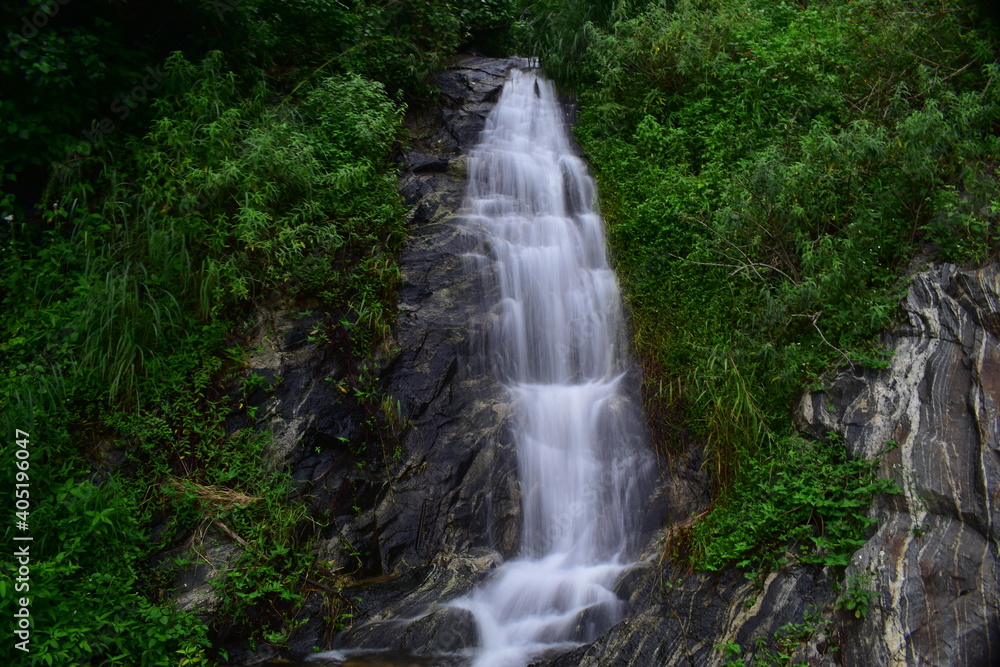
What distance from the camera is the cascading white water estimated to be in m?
4.79

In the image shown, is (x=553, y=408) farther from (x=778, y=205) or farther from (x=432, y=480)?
(x=778, y=205)

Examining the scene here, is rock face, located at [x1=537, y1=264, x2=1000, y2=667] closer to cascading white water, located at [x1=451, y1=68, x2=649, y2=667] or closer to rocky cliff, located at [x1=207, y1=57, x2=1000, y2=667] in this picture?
rocky cliff, located at [x1=207, y1=57, x2=1000, y2=667]

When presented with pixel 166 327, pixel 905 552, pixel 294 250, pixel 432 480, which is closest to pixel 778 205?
pixel 905 552

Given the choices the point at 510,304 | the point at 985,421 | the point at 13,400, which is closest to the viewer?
the point at 985,421

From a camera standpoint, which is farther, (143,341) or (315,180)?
(315,180)


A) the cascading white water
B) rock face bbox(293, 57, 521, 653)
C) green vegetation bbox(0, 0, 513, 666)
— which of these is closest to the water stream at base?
the cascading white water

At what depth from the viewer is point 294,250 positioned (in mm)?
5848

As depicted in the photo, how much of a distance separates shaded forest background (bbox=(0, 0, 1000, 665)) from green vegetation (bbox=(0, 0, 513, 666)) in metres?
0.02

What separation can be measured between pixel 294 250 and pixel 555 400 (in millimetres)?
2982

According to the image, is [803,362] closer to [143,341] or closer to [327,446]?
[327,446]

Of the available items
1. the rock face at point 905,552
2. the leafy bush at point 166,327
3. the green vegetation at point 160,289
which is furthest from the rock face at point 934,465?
the leafy bush at point 166,327

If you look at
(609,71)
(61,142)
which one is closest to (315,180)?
(61,142)

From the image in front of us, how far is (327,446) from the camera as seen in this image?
5320mm

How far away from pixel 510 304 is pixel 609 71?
12.9 feet
